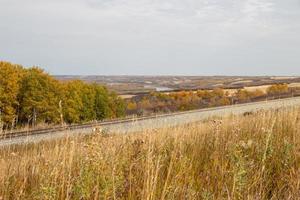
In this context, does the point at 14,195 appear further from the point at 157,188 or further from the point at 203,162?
the point at 203,162

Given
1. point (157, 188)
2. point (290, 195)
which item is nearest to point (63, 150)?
point (157, 188)

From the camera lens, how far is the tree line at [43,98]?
108 feet

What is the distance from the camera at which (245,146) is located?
517 centimetres

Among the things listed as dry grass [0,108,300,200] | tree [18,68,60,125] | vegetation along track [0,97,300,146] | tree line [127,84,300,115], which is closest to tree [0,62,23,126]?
tree [18,68,60,125]

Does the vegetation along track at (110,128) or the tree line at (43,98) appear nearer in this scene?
the vegetation along track at (110,128)

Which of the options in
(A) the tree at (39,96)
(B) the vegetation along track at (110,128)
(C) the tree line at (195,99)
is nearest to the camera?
(B) the vegetation along track at (110,128)

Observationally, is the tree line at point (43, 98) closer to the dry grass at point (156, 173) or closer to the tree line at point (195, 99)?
the tree line at point (195, 99)

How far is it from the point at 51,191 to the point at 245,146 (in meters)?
2.69

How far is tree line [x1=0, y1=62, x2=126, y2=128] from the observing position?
32875 millimetres

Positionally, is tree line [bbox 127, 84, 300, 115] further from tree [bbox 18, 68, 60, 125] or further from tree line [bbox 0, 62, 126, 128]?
tree [bbox 18, 68, 60, 125]

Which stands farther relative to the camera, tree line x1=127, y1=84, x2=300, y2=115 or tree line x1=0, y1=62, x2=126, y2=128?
tree line x1=127, y1=84, x2=300, y2=115

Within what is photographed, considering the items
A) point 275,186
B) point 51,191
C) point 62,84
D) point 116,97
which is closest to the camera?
point 51,191

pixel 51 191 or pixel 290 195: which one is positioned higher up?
pixel 51 191

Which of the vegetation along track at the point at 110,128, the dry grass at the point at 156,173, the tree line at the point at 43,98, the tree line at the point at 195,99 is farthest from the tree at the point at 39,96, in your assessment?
the dry grass at the point at 156,173
